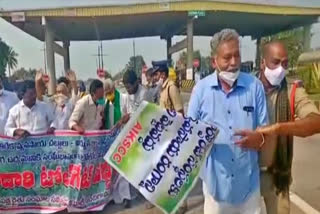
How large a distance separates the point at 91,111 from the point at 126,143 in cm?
362

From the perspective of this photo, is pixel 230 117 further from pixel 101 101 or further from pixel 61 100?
pixel 61 100

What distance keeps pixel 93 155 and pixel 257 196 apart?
10.6 ft

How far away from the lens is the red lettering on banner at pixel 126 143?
270 centimetres

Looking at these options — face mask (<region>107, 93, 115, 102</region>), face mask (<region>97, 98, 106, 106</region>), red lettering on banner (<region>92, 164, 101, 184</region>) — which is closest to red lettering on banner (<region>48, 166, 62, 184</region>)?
red lettering on banner (<region>92, 164, 101, 184</region>)

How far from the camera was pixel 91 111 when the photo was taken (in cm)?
625

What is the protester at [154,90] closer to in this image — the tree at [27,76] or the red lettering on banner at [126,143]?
the tree at [27,76]

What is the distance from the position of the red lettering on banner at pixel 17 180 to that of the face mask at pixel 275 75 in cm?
340

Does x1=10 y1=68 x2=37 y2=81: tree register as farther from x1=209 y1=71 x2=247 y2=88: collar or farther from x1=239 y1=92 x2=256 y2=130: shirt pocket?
x1=239 y1=92 x2=256 y2=130: shirt pocket

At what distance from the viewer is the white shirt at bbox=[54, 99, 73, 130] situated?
20.0 feet

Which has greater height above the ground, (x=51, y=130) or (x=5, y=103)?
(x=5, y=103)

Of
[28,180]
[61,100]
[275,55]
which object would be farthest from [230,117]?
[61,100]

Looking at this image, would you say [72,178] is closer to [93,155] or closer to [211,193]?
[93,155]

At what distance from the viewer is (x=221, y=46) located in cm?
275

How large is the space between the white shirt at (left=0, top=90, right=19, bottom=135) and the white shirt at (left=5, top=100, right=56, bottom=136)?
246mm
